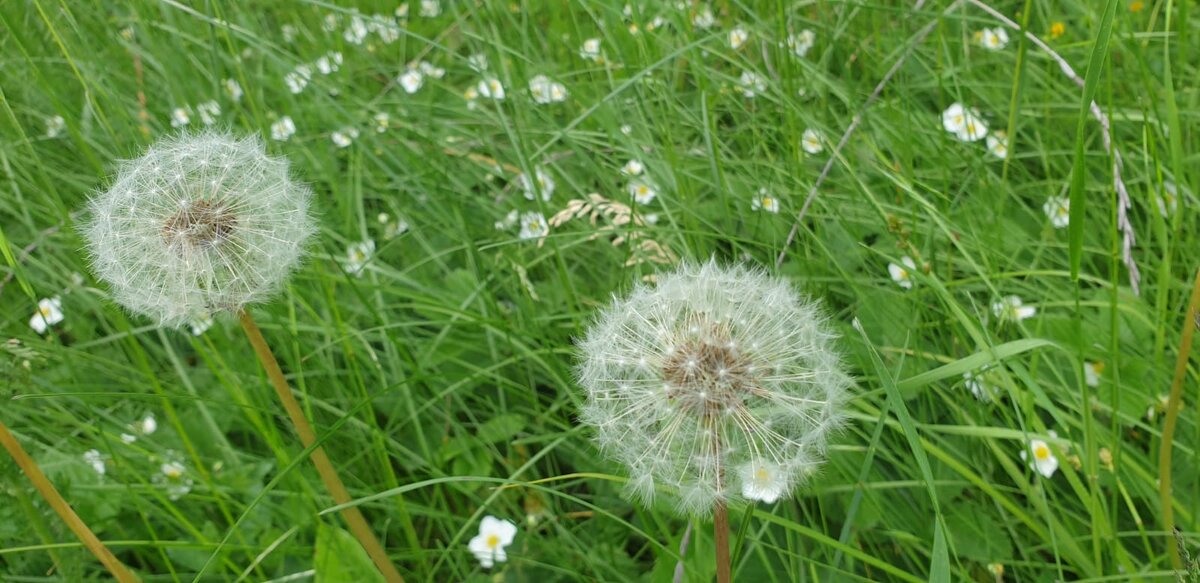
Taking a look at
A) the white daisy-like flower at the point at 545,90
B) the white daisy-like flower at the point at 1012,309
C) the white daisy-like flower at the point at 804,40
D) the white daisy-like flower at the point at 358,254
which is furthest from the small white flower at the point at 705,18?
the white daisy-like flower at the point at 1012,309

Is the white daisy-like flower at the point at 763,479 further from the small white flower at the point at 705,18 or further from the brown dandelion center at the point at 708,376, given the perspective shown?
the small white flower at the point at 705,18

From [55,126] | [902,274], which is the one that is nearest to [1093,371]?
[902,274]

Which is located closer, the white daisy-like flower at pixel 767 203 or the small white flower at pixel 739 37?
the white daisy-like flower at pixel 767 203

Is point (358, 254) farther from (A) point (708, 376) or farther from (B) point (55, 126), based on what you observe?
(A) point (708, 376)

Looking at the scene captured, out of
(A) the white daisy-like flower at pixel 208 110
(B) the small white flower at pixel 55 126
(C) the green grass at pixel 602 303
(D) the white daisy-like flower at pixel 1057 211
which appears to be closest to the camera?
(C) the green grass at pixel 602 303

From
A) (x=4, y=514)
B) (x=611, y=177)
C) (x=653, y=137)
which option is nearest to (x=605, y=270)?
(x=611, y=177)

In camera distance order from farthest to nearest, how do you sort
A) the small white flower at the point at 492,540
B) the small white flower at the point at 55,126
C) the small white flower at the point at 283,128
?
1. the small white flower at the point at 55,126
2. the small white flower at the point at 283,128
3. the small white flower at the point at 492,540

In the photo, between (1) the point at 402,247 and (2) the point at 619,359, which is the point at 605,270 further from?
(2) the point at 619,359

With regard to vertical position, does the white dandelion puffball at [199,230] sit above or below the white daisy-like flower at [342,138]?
above
